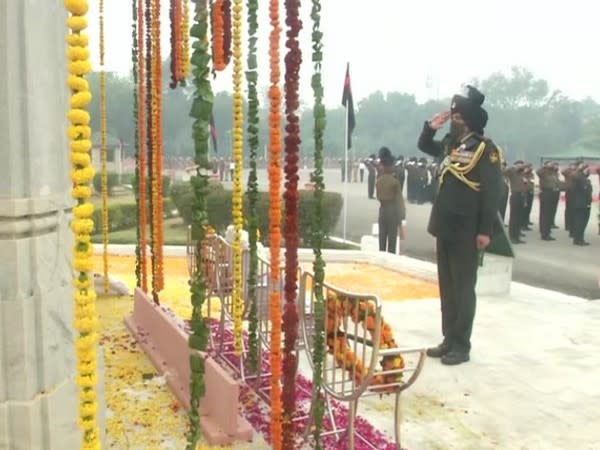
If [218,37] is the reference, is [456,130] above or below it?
below

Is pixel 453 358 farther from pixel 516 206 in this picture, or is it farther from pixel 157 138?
pixel 516 206

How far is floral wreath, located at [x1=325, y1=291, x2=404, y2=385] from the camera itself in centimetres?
309

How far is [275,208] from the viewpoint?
292cm

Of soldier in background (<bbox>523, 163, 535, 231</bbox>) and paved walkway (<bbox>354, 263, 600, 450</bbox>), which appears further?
soldier in background (<bbox>523, 163, 535, 231</bbox>)

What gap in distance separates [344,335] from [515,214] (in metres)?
12.5

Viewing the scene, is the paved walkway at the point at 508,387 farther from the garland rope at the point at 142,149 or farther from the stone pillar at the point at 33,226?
the garland rope at the point at 142,149

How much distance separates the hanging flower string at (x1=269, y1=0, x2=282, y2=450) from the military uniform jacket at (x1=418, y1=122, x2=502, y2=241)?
2.34 metres

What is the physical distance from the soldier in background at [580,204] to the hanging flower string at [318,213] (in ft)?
40.3

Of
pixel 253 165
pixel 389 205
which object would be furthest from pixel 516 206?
pixel 253 165

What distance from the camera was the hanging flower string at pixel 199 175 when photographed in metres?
2.02

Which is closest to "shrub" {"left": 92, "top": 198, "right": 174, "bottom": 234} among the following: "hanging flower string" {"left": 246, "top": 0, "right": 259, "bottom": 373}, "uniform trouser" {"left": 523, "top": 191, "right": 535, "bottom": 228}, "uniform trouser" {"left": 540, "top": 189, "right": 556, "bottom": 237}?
"uniform trouser" {"left": 523, "top": 191, "right": 535, "bottom": 228}

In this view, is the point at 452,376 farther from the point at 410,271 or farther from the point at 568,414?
the point at 410,271

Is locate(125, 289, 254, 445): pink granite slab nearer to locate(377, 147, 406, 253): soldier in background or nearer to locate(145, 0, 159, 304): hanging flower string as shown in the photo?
locate(145, 0, 159, 304): hanging flower string

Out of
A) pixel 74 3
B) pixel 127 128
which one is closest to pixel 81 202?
pixel 74 3
